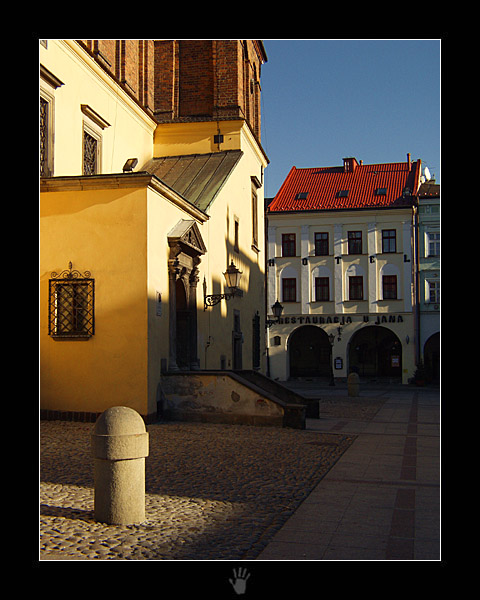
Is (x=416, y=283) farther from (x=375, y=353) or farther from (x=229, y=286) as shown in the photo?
(x=229, y=286)

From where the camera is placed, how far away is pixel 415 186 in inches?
1702

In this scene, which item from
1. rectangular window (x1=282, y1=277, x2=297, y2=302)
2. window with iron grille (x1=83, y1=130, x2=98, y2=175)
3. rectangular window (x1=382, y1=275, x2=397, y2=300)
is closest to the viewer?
window with iron grille (x1=83, y1=130, x2=98, y2=175)

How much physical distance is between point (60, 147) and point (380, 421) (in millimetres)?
9958

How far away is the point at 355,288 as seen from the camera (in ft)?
141

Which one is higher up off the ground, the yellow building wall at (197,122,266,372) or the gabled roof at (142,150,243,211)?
the gabled roof at (142,150,243,211)

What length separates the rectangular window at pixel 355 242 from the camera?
43.0 meters

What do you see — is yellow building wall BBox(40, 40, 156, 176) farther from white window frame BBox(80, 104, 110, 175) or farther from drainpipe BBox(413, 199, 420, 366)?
drainpipe BBox(413, 199, 420, 366)

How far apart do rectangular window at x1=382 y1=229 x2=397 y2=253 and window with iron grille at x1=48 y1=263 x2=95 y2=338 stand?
1220 inches

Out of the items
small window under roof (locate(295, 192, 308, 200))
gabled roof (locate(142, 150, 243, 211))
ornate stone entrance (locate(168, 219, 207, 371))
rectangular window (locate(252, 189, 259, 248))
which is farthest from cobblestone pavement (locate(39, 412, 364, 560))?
small window under roof (locate(295, 192, 308, 200))

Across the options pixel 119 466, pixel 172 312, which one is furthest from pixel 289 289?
pixel 119 466

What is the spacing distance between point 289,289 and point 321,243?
351 cm

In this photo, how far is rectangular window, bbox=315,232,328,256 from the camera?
143 ft

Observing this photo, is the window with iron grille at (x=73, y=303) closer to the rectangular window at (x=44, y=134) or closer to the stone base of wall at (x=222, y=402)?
the stone base of wall at (x=222, y=402)
